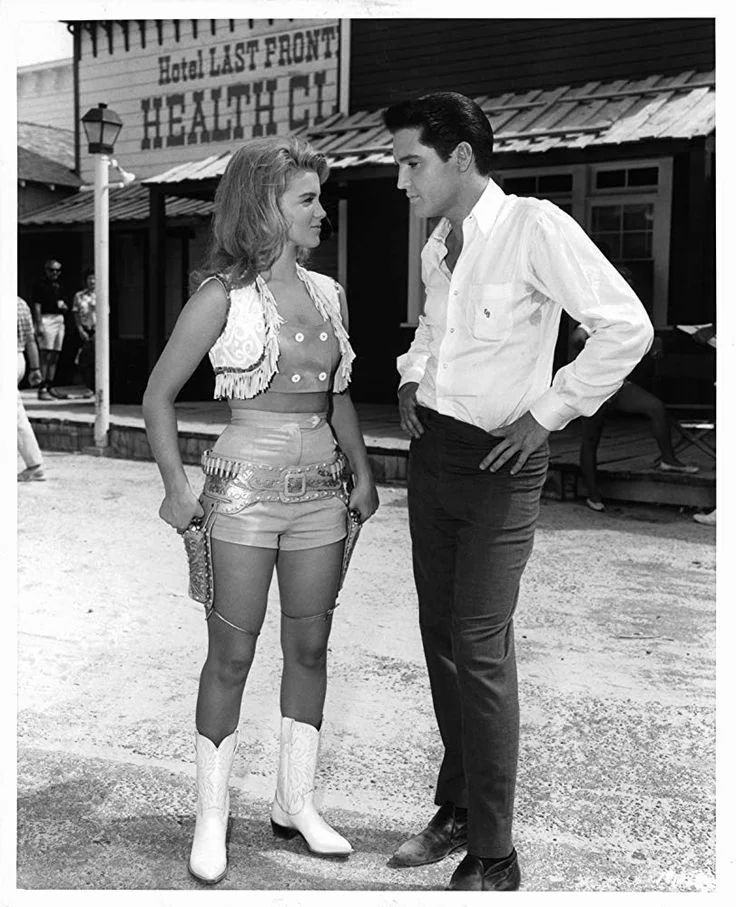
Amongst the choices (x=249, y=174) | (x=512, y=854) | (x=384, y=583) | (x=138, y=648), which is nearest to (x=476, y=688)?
(x=512, y=854)

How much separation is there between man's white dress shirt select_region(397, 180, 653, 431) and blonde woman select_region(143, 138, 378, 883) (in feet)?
1.21

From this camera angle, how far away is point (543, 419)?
8.14 feet

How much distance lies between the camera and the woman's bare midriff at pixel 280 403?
105 inches

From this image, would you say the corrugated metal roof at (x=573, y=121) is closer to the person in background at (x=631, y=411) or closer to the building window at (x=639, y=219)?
the building window at (x=639, y=219)

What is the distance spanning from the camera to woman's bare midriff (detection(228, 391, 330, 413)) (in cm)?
268

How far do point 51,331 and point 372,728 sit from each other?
Result: 11.6m

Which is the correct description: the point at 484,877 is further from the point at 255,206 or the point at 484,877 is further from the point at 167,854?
the point at 255,206

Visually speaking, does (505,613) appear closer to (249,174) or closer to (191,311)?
(191,311)

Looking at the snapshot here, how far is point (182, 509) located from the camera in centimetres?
260

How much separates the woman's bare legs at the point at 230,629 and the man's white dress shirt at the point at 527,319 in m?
0.62

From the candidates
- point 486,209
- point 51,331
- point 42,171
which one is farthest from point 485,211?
point 42,171
